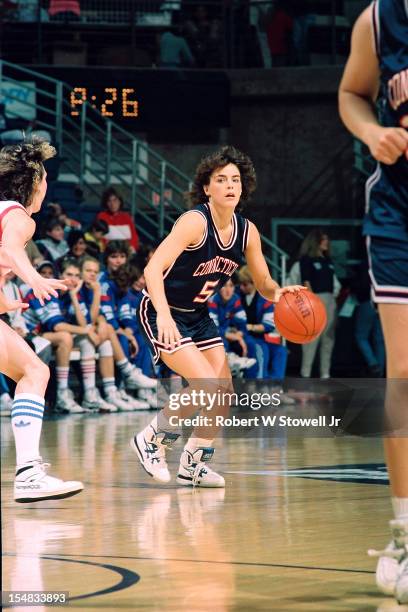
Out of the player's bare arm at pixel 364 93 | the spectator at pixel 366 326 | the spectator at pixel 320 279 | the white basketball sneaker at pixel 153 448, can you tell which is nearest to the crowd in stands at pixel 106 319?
the spectator at pixel 320 279

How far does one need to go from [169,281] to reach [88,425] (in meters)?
4.10

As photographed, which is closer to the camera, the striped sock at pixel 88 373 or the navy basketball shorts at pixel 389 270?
the navy basketball shorts at pixel 389 270

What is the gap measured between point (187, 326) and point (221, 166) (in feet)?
3.05

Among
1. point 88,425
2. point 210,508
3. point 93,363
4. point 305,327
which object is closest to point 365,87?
point 210,508

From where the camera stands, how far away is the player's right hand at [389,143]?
371 centimetres

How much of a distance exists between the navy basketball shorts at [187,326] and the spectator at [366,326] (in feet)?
33.5

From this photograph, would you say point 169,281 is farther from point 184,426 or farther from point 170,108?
point 170,108

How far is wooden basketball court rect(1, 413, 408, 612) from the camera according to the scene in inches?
160

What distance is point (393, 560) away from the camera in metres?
4.06

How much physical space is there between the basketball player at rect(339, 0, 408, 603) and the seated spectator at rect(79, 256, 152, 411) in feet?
28.9

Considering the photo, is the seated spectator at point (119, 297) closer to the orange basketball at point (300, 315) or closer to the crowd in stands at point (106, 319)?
the crowd in stands at point (106, 319)

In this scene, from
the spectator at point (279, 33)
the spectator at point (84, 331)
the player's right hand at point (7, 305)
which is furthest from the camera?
the spectator at point (279, 33)

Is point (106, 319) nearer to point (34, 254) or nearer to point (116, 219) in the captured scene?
point (34, 254)

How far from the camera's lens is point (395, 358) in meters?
3.94
